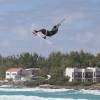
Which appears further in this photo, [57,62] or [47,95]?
[57,62]

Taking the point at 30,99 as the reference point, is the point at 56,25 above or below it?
above

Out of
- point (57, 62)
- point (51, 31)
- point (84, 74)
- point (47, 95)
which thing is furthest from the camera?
point (57, 62)

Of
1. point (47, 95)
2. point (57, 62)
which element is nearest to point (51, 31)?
point (47, 95)

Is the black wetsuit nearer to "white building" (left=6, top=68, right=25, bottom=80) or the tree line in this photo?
the tree line

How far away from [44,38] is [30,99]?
27372 millimetres

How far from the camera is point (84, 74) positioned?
104 metres

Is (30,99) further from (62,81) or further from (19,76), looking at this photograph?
(19,76)

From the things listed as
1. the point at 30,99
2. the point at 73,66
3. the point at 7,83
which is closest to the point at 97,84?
the point at 73,66

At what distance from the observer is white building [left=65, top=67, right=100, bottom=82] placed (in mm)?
103562

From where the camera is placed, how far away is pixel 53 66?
384 feet

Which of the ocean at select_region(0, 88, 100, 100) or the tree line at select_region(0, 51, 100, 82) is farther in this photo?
the tree line at select_region(0, 51, 100, 82)

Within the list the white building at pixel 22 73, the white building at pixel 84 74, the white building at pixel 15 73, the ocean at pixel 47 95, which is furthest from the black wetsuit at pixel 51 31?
the white building at pixel 15 73

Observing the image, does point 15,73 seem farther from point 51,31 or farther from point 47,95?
point 51,31

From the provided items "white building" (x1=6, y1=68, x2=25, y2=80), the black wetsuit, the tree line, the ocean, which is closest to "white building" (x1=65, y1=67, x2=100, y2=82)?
the tree line
